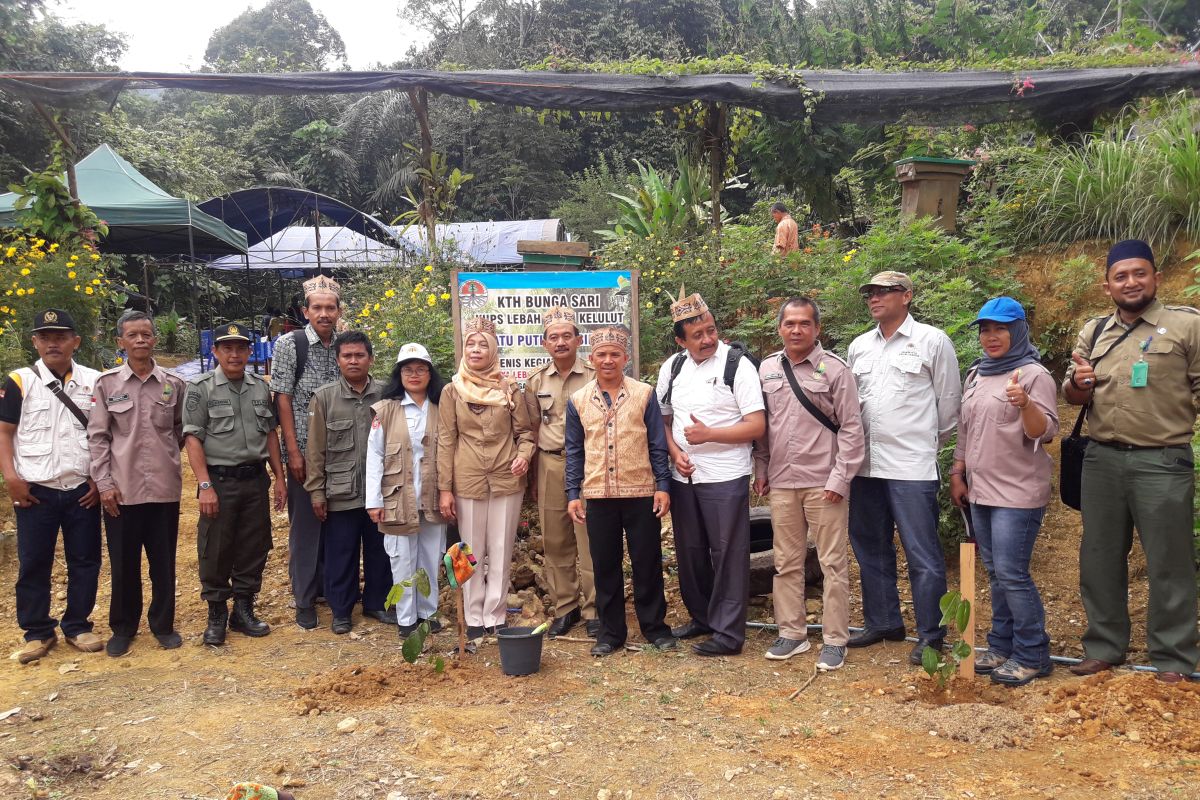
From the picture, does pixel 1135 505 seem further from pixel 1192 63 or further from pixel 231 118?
pixel 231 118

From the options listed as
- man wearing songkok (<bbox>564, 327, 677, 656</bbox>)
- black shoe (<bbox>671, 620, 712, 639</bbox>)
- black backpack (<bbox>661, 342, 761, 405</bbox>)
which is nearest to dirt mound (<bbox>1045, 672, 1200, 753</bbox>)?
black shoe (<bbox>671, 620, 712, 639</bbox>)

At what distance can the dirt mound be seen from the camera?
317 centimetres

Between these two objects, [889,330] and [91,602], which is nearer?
[889,330]

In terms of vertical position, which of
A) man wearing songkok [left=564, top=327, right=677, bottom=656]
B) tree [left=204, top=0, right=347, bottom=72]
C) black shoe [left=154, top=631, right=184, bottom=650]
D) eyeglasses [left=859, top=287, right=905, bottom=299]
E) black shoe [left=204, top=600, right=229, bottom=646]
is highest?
tree [left=204, top=0, right=347, bottom=72]

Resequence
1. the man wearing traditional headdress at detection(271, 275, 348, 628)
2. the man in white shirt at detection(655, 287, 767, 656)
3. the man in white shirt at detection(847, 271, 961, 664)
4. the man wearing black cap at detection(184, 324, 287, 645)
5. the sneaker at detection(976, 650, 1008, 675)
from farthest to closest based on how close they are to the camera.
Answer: the man wearing traditional headdress at detection(271, 275, 348, 628) < the man wearing black cap at detection(184, 324, 287, 645) < the man in white shirt at detection(655, 287, 767, 656) < the man in white shirt at detection(847, 271, 961, 664) < the sneaker at detection(976, 650, 1008, 675)

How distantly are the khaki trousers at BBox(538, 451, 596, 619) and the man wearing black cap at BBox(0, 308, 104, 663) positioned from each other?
2.47 m

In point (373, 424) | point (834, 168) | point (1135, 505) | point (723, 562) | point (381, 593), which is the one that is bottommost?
point (381, 593)

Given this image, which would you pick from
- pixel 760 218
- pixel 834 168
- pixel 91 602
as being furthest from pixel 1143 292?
pixel 834 168

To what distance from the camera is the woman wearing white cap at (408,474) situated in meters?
4.56

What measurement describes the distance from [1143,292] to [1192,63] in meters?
5.91

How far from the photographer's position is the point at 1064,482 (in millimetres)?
4039

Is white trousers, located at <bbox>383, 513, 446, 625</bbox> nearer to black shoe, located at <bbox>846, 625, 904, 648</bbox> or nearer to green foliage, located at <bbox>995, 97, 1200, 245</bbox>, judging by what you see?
black shoe, located at <bbox>846, 625, 904, 648</bbox>

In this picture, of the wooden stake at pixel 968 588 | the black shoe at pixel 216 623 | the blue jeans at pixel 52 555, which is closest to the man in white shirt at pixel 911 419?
the wooden stake at pixel 968 588

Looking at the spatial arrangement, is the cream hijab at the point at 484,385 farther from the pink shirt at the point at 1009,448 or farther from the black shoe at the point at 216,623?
the pink shirt at the point at 1009,448
